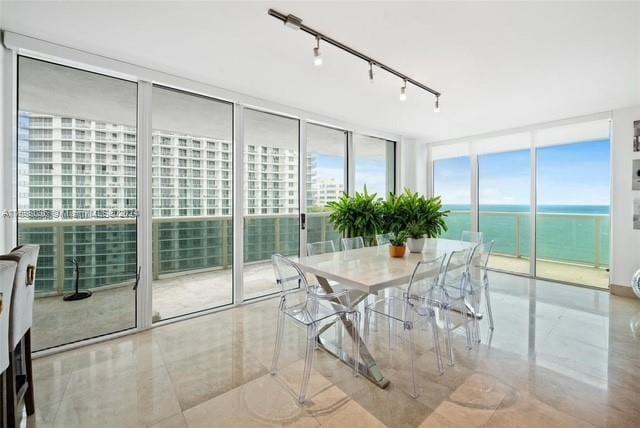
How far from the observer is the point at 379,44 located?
2320 millimetres

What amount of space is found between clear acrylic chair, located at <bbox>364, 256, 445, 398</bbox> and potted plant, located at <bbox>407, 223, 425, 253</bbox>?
63 cm

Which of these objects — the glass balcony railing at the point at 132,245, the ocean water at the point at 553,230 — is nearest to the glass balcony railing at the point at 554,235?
the ocean water at the point at 553,230

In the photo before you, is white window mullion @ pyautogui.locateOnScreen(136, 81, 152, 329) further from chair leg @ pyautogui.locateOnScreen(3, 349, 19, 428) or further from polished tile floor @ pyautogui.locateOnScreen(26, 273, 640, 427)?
chair leg @ pyautogui.locateOnScreen(3, 349, 19, 428)

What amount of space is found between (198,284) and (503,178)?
5456 mm

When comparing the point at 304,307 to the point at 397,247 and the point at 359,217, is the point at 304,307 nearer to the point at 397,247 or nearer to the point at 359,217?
the point at 397,247

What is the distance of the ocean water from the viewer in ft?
15.6

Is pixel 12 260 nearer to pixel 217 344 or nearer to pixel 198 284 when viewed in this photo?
pixel 217 344

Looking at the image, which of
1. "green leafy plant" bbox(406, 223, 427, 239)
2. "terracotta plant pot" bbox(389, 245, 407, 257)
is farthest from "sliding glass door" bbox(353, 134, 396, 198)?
"terracotta plant pot" bbox(389, 245, 407, 257)

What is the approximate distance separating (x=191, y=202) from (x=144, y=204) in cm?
50

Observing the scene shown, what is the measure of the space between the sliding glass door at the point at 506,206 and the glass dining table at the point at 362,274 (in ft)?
10.0

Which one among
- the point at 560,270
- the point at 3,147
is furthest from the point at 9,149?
the point at 560,270

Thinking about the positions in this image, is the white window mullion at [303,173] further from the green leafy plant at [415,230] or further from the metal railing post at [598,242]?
the metal railing post at [598,242]

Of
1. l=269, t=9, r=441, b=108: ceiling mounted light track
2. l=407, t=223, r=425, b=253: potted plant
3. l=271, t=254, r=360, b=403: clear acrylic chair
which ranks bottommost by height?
l=271, t=254, r=360, b=403: clear acrylic chair

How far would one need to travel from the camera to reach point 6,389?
4.33 feet
